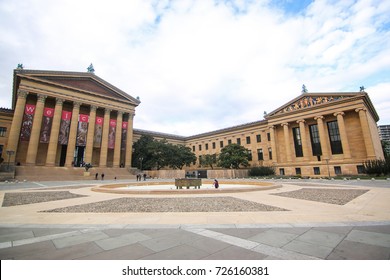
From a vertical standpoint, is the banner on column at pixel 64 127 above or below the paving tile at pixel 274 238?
above

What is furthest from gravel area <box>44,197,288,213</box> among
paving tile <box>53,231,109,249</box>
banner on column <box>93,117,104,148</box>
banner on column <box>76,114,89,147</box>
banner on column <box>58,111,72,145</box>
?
banner on column <box>93,117,104,148</box>

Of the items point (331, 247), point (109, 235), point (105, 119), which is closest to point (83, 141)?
point (105, 119)

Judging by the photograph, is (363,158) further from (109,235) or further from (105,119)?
(105,119)

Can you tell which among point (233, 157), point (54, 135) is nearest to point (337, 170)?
point (233, 157)

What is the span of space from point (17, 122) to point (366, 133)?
66.0m

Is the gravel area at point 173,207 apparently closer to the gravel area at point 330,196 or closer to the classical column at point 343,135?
the gravel area at point 330,196

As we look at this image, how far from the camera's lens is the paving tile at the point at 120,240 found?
364 centimetres

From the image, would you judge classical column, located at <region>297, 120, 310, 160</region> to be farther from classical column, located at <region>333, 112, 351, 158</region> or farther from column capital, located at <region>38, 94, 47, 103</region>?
column capital, located at <region>38, 94, 47, 103</region>

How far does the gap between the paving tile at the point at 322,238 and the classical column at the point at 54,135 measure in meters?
44.4

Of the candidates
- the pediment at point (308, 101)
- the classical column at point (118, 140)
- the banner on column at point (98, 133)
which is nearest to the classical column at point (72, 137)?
the banner on column at point (98, 133)

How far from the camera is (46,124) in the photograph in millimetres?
37469

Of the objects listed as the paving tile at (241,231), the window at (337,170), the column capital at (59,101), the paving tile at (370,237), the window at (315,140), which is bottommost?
the paving tile at (241,231)

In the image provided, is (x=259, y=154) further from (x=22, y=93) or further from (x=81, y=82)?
(x=22, y=93)

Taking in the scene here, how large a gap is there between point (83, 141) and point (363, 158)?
190ft
